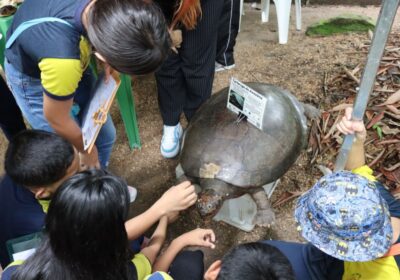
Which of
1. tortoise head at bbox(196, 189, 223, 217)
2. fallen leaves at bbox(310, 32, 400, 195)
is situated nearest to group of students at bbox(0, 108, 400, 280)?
tortoise head at bbox(196, 189, 223, 217)

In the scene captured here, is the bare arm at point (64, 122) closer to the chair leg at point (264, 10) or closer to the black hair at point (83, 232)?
the black hair at point (83, 232)

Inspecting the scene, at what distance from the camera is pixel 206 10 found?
1.63m

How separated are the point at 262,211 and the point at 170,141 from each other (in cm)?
63

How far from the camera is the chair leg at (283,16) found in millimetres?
2748

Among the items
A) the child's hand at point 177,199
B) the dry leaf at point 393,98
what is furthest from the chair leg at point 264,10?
the child's hand at point 177,199

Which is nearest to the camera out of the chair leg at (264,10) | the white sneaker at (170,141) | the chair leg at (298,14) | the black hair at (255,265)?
the black hair at (255,265)

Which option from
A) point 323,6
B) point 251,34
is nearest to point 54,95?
point 251,34

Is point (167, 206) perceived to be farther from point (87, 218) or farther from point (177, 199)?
point (87, 218)

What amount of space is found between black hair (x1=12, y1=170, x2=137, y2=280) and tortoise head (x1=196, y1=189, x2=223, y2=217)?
0.75 meters

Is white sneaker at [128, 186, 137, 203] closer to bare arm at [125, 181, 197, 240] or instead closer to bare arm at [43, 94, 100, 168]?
bare arm at [43, 94, 100, 168]

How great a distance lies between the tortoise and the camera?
1.63 metres

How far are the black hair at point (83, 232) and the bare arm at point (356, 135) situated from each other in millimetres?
598

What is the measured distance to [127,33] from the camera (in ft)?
3.13

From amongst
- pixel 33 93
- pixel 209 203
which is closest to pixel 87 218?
pixel 33 93
